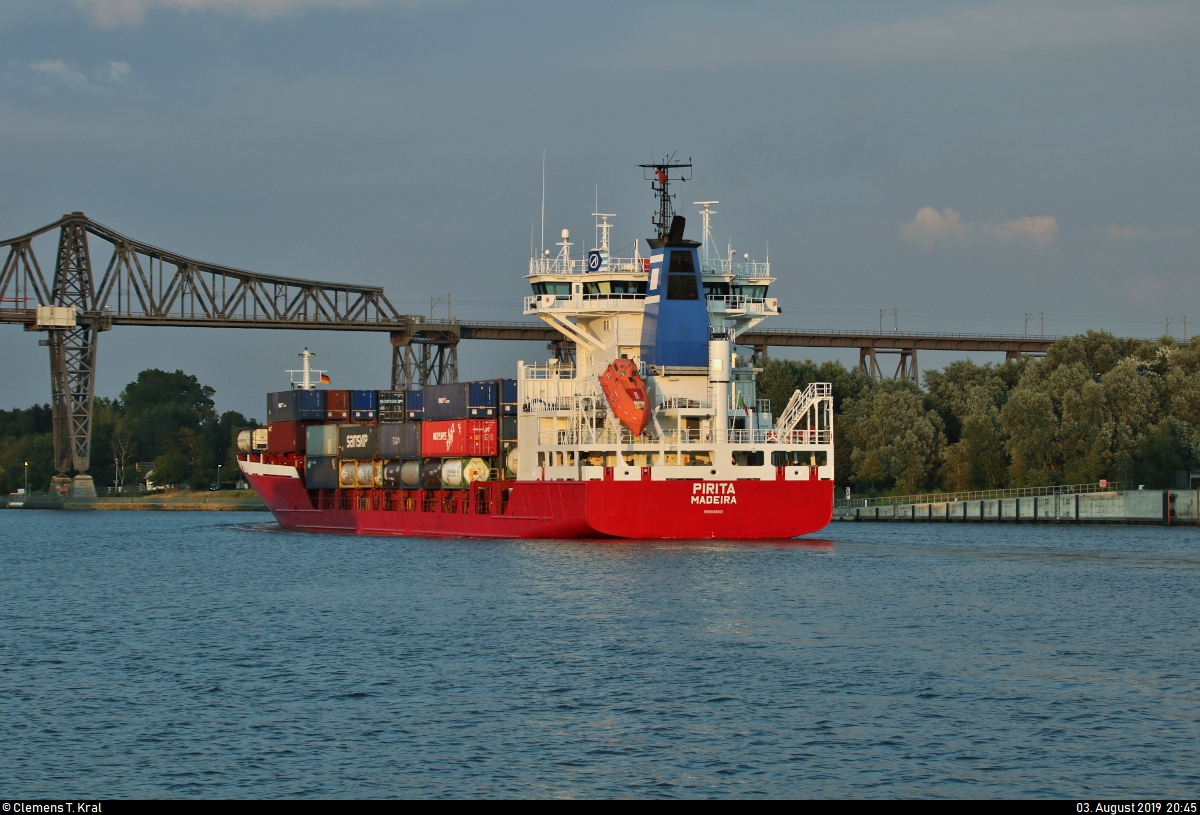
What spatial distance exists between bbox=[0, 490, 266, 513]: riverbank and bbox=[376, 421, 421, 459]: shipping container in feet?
218

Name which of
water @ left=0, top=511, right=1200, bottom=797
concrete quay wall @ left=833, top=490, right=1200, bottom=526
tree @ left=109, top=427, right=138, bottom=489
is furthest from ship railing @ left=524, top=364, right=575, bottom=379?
tree @ left=109, top=427, right=138, bottom=489

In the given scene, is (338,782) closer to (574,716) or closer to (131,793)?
(131,793)

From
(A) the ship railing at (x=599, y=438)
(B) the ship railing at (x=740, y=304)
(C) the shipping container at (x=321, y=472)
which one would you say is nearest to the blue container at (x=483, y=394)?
(A) the ship railing at (x=599, y=438)

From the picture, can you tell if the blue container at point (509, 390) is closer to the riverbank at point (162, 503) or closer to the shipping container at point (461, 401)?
the shipping container at point (461, 401)

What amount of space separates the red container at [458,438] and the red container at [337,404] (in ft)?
35.5

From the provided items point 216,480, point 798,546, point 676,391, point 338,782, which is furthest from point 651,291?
point 216,480

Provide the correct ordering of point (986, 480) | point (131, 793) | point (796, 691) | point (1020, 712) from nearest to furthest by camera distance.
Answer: point (131, 793), point (1020, 712), point (796, 691), point (986, 480)

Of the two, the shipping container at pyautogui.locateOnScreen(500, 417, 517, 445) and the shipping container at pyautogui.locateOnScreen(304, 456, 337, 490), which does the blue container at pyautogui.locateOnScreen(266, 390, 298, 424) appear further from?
the shipping container at pyautogui.locateOnScreen(500, 417, 517, 445)

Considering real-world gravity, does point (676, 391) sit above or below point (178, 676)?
above

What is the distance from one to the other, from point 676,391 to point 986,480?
42464 millimetres

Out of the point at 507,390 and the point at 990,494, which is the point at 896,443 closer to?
the point at 990,494

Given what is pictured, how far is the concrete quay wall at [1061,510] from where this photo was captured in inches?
3044

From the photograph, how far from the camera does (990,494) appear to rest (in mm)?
89625

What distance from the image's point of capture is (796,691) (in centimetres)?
2802
